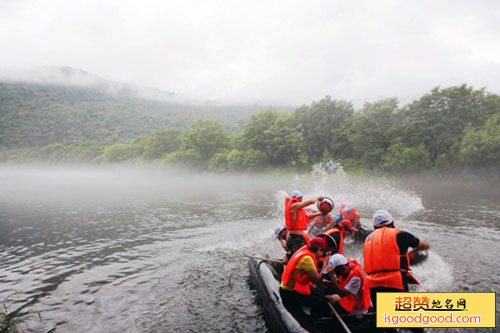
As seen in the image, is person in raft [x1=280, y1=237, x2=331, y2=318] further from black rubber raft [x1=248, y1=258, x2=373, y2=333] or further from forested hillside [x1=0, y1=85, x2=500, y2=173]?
forested hillside [x1=0, y1=85, x2=500, y2=173]

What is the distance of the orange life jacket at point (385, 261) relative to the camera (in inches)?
173

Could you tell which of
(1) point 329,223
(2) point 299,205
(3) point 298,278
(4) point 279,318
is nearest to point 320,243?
(3) point 298,278

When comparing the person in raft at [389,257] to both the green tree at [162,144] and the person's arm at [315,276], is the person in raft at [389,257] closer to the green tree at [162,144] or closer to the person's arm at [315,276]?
the person's arm at [315,276]

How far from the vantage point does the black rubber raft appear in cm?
446

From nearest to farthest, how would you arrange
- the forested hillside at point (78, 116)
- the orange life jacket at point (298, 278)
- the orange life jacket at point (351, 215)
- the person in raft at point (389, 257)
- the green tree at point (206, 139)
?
the person in raft at point (389, 257)
the orange life jacket at point (298, 278)
the orange life jacket at point (351, 215)
the green tree at point (206, 139)
the forested hillside at point (78, 116)

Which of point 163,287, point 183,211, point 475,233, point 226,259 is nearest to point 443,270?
point 475,233

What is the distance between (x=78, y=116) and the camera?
5586 inches

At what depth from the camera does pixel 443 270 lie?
8.41 metres

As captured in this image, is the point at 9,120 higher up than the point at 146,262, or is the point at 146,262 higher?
the point at 9,120

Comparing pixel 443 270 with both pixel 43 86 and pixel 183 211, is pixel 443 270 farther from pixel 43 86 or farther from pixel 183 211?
pixel 43 86

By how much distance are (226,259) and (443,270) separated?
22.3 ft

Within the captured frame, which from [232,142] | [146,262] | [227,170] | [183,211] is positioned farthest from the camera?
[232,142]

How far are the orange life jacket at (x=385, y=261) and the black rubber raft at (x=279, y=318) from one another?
0.70 metres

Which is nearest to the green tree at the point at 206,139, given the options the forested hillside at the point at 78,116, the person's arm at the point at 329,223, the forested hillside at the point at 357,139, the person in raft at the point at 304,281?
the forested hillside at the point at 357,139
